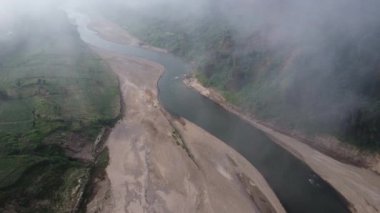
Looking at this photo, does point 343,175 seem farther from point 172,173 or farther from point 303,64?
point 172,173

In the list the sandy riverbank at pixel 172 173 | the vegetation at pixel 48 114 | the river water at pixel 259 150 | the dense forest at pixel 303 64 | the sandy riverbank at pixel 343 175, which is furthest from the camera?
the dense forest at pixel 303 64

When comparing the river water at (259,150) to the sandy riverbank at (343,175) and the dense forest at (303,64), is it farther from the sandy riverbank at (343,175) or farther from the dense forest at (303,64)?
the dense forest at (303,64)

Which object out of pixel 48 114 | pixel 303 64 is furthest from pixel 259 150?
pixel 48 114

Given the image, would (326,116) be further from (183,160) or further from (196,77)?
(196,77)

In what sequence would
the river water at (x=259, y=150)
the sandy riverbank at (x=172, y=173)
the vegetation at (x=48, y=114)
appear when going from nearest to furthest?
1. the vegetation at (x=48, y=114)
2. the sandy riverbank at (x=172, y=173)
3. the river water at (x=259, y=150)

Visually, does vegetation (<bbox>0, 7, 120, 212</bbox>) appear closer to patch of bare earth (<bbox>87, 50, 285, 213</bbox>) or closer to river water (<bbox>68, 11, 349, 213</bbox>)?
patch of bare earth (<bbox>87, 50, 285, 213</bbox>)

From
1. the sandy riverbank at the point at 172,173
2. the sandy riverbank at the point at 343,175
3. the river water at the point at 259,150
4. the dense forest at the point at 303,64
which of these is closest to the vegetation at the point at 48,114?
the sandy riverbank at the point at 172,173

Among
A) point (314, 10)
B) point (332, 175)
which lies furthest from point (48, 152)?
point (314, 10)
